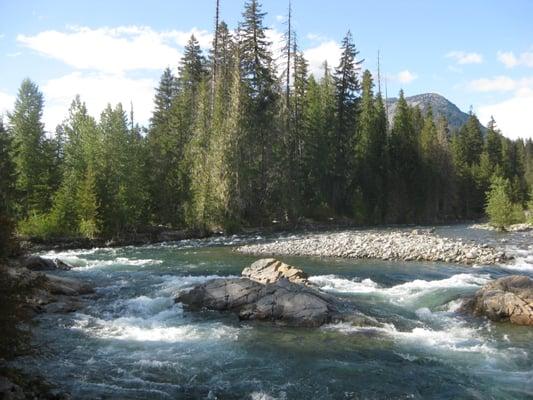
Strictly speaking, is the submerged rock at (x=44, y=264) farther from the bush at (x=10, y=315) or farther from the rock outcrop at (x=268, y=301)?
the bush at (x=10, y=315)

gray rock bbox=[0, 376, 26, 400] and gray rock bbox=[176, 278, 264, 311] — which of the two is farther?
gray rock bbox=[176, 278, 264, 311]

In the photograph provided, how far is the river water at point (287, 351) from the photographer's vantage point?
10.2 meters

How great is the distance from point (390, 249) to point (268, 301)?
1522 cm

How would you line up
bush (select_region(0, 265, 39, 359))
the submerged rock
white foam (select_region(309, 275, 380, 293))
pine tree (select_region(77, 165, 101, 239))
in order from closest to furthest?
bush (select_region(0, 265, 39, 359)), white foam (select_region(309, 275, 380, 293)), the submerged rock, pine tree (select_region(77, 165, 101, 239))

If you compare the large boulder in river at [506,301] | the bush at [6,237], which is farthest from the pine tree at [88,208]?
the large boulder in river at [506,301]

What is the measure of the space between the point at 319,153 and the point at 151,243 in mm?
25676

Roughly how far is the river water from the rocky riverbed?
6.66 m

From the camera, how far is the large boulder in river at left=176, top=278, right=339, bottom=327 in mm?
14734

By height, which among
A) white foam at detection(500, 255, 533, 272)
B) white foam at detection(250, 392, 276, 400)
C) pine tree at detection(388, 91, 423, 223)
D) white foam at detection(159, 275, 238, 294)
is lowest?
white foam at detection(250, 392, 276, 400)

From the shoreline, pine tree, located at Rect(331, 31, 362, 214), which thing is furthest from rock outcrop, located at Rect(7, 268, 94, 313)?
pine tree, located at Rect(331, 31, 362, 214)

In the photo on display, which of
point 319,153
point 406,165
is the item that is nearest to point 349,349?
point 319,153

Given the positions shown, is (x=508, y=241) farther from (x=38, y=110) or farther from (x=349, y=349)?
(x=38, y=110)

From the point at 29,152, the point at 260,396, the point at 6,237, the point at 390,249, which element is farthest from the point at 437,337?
the point at 29,152

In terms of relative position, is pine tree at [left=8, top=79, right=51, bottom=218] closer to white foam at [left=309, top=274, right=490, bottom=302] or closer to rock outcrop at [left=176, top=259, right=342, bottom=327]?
rock outcrop at [left=176, top=259, right=342, bottom=327]
